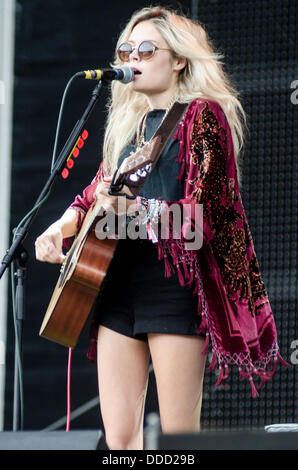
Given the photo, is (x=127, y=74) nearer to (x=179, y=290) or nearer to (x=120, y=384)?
(x=179, y=290)

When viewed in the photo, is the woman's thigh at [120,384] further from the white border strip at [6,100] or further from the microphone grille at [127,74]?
the white border strip at [6,100]

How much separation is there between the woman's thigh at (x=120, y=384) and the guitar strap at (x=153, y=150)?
43 cm

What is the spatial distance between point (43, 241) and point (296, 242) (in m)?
1.68

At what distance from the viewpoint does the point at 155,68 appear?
2.51m

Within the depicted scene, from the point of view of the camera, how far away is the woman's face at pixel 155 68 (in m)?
2.50

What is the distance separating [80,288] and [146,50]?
770mm

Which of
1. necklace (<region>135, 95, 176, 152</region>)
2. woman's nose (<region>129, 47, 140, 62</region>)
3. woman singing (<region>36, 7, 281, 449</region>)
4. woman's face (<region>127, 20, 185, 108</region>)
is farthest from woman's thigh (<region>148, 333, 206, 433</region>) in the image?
woman's nose (<region>129, 47, 140, 62</region>)

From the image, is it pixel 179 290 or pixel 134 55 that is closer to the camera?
pixel 179 290

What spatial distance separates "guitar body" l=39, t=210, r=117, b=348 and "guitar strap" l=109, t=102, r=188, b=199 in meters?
0.13

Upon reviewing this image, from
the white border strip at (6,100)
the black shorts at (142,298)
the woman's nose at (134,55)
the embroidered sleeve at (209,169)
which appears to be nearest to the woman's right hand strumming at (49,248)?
the black shorts at (142,298)

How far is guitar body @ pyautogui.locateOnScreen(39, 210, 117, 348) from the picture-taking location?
2291mm

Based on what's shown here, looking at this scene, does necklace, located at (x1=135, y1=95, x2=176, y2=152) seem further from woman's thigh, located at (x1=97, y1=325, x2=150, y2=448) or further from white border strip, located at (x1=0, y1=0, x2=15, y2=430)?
white border strip, located at (x1=0, y1=0, x2=15, y2=430)

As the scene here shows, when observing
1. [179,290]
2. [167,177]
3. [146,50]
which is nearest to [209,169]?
[167,177]
